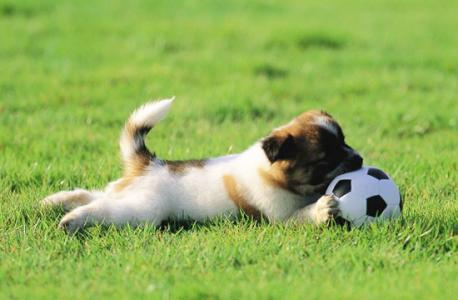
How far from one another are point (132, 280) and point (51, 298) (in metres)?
0.45

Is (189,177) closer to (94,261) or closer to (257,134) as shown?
(94,261)

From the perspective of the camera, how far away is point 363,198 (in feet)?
17.9

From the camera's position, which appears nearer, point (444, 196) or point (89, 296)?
point (89, 296)

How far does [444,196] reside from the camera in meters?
6.39

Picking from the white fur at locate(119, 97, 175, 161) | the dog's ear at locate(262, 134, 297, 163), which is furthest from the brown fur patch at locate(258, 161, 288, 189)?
the white fur at locate(119, 97, 175, 161)

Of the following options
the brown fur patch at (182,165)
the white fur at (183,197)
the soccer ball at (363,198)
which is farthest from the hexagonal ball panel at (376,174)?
the brown fur patch at (182,165)

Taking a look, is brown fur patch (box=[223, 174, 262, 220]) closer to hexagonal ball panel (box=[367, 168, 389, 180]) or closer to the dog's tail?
the dog's tail

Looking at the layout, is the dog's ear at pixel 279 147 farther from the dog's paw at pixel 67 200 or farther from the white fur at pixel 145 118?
the dog's paw at pixel 67 200

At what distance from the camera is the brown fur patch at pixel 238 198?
225 inches

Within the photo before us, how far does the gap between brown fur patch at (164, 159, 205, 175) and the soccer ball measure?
0.93m

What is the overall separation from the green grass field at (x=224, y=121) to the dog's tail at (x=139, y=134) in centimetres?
59

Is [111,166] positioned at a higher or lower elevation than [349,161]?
lower

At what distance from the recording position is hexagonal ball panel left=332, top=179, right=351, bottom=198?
546 centimetres

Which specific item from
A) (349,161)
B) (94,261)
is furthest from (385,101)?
(94,261)
